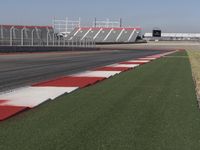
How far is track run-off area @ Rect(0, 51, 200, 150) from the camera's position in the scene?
5793mm

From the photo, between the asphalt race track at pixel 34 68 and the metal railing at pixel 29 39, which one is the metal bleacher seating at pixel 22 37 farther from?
the asphalt race track at pixel 34 68

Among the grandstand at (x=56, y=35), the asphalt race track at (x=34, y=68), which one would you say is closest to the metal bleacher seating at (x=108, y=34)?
the grandstand at (x=56, y=35)

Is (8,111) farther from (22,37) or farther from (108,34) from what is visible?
(108,34)

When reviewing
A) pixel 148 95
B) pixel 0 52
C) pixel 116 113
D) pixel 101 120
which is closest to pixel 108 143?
pixel 101 120

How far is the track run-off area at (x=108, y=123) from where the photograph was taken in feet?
19.0

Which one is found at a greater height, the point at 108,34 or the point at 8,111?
the point at 8,111

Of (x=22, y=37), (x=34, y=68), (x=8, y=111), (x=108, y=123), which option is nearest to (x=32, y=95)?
(x=8, y=111)

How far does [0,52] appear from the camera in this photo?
37.5 m

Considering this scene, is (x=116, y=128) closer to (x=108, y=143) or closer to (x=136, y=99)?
(x=108, y=143)

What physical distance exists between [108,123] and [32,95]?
387 cm

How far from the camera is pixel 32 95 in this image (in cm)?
→ 1058

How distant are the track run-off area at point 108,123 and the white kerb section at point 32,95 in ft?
1.11

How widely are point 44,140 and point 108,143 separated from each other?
821 millimetres

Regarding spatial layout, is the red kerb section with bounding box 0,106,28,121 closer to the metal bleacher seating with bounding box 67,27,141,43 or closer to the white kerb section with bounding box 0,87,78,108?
the white kerb section with bounding box 0,87,78,108
